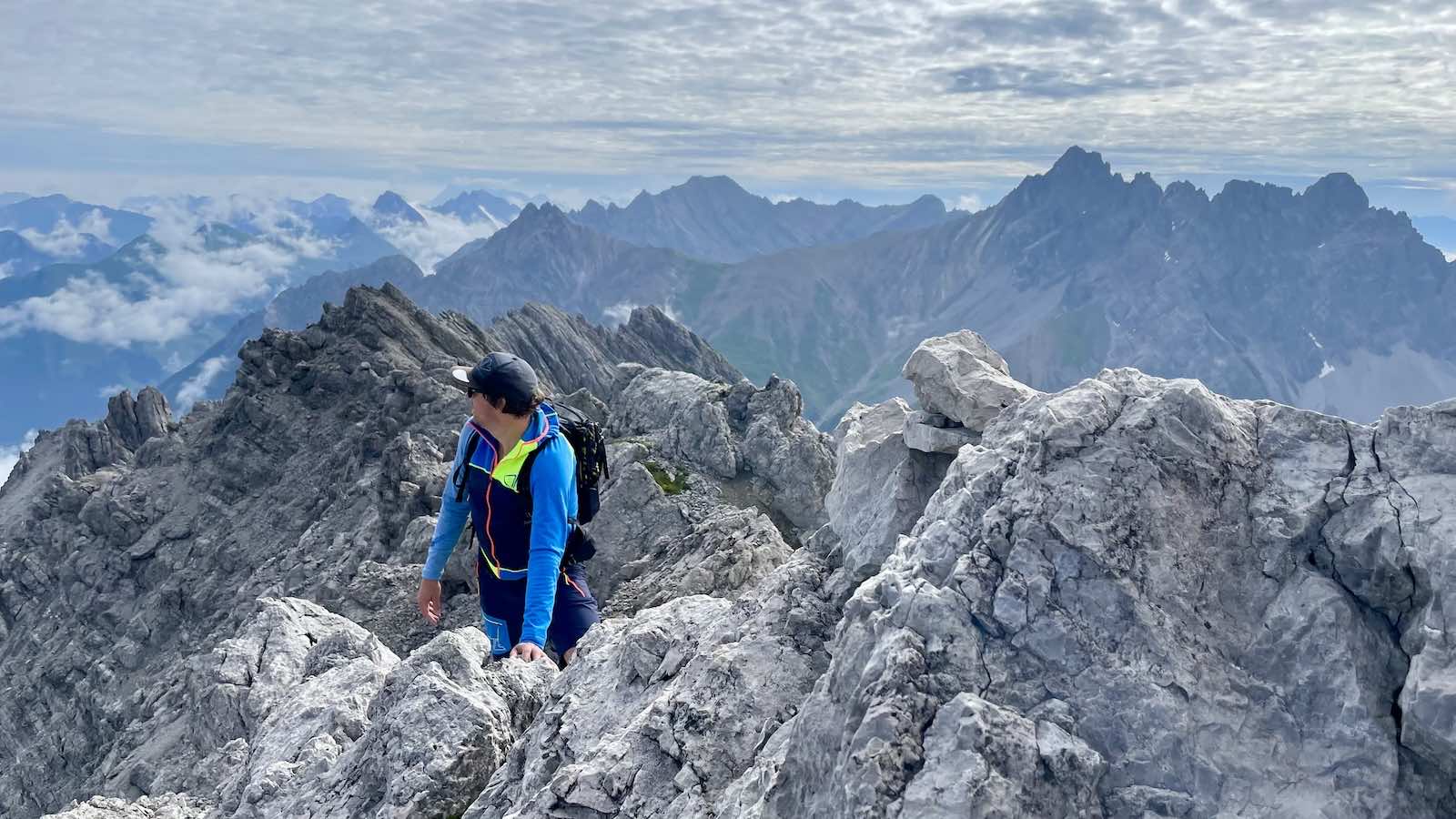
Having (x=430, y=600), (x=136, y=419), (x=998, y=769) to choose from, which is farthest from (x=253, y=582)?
(x=136, y=419)

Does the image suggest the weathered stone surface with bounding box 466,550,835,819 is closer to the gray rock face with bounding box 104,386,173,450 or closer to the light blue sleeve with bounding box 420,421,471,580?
the light blue sleeve with bounding box 420,421,471,580

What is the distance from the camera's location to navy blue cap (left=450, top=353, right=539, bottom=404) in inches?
459

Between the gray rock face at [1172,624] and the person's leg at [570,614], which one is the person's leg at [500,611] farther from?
the gray rock face at [1172,624]

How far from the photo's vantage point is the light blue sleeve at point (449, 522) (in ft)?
42.0

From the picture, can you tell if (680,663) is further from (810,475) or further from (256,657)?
(810,475)

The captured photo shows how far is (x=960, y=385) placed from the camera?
1188 cm

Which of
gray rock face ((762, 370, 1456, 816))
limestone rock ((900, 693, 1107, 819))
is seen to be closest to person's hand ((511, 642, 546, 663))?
gray rock face ((762, 370, 1456, 816))

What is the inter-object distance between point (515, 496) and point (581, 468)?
1228 millimetres

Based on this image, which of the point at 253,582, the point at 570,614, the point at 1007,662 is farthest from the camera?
the point at 253,582

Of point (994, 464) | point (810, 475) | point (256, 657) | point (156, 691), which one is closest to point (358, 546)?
point (156, 691)

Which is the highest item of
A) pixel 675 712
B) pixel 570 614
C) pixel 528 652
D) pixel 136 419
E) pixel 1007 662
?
pixel 1007 662

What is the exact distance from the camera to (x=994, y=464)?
919 cm

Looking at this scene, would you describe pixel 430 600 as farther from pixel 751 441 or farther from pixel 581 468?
pixel 751 441

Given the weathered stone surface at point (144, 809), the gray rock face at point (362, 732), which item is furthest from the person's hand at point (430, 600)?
the weathered stone surface at point (144, 809)
